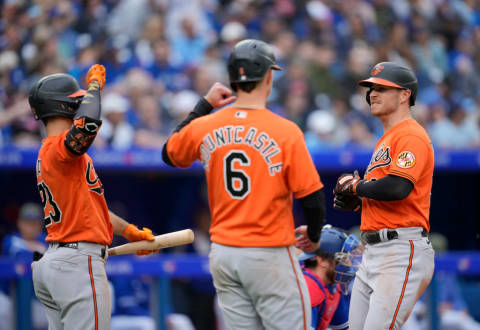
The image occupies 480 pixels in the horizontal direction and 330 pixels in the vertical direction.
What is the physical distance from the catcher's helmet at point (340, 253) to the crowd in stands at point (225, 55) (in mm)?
3283

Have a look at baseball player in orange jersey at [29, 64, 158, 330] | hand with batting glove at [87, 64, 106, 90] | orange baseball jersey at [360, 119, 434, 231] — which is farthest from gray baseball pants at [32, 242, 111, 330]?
orange baseball jersey at [360, 119, 434, 231]

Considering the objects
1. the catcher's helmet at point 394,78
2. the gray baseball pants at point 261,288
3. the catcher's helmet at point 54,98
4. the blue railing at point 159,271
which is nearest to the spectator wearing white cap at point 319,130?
the blue railing at point 159,271

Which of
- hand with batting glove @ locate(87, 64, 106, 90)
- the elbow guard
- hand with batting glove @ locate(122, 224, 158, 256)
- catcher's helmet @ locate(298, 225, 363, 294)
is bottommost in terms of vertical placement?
catcher's helmet @ locate(298, 225, 363, 294)

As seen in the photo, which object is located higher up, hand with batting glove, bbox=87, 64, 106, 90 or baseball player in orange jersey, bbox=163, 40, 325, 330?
hand with batting glove, bbox=87, 64, 106, 90

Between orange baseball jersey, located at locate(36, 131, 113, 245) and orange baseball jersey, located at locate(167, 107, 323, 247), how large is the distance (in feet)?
2.48

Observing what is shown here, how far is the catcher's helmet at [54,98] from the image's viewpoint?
139 inches

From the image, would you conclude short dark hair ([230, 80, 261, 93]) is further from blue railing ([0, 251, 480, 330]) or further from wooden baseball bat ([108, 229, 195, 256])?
blue railing ([0, 251, 480, 330])

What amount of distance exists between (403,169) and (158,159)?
362 centimetres

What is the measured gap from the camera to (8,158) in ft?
20.8

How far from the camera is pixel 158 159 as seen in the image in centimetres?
669

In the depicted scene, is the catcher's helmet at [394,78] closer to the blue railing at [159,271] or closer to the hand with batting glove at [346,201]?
the hand with batting glove at [346,201]

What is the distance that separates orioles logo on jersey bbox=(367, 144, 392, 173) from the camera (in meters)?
3.62

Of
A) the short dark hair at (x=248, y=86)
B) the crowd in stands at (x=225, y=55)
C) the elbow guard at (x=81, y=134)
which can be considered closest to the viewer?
the short dark hair at (x=248, y=86)

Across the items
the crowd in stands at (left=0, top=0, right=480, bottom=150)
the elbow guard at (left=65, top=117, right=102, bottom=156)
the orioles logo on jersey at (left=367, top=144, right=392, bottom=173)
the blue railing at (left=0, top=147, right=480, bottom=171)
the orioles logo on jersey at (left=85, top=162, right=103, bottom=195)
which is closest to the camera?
the elbow guard at (left=65, top=117, right=102, bottom=156)
